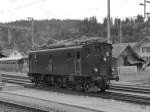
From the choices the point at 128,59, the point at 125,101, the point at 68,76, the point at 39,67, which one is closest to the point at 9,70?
the point at 128,59

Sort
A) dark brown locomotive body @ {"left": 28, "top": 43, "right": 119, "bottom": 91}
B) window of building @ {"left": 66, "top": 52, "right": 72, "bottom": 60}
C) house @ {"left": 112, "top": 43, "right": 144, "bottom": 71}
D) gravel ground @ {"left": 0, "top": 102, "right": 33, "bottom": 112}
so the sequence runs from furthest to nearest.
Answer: house @ {"left": 112, "top": 43, "right": 144, "bottom": 71}
window of building @ {"left": 66, "top": 52, "right": 72, "bottom": 60}
dark brown locomotive body @ {"left": 28, "top": 43, "right": 119, "bottom": 91}
gravel ground @ {"left": 0, "top": 102, "right": 33, "bottom": 112}

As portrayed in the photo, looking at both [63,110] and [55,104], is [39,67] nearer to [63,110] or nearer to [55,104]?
[55,104]

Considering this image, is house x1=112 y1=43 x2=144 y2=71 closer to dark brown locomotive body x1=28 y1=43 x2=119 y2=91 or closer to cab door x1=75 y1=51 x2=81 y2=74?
dark brown locomotive body x1=28 y1=43 x2=119 y2=91

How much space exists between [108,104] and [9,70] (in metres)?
46.5

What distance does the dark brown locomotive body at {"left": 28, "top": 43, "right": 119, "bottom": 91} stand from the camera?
63.5 ft

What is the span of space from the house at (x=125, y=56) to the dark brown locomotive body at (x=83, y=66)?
3275 centimetres

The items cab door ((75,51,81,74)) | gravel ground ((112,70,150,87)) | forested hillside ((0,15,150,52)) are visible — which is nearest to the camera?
cab door ((75,51,81,74))

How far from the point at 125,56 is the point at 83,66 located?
38.6 m

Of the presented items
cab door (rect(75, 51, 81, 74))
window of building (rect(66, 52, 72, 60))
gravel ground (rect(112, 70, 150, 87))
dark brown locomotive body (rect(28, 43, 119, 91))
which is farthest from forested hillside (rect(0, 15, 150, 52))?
cab door (rect(75, 51, 81, 74))

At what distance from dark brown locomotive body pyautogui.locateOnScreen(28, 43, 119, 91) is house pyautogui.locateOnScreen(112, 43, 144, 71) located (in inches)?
1289

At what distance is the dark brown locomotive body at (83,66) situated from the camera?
19.3m

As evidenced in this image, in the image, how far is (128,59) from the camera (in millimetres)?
58250

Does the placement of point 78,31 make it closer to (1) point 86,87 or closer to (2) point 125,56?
(2) point 125,56

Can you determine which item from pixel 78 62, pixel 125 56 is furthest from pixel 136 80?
pixel 125 56
